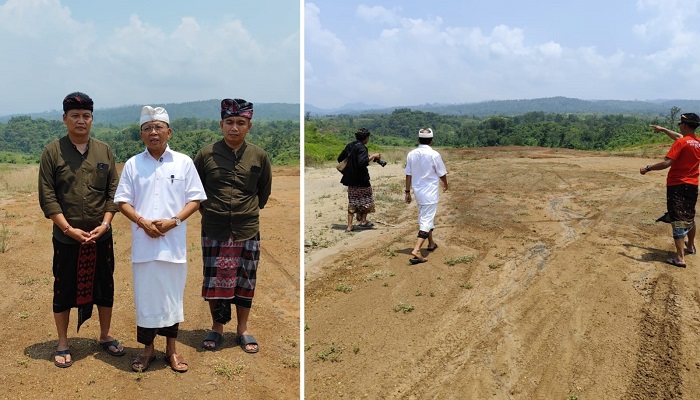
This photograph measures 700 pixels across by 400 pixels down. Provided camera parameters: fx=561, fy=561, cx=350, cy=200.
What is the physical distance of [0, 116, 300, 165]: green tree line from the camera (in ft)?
74.8

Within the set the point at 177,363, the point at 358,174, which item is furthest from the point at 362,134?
the point at 177,363

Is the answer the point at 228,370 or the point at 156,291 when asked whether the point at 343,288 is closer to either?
the point at 228,370

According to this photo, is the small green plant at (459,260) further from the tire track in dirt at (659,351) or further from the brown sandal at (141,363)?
the brown sandal at (141,363)

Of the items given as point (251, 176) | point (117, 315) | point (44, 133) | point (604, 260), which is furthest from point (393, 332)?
point (44, 133)

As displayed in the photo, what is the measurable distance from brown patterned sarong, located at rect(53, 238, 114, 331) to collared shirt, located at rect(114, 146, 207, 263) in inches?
17.2

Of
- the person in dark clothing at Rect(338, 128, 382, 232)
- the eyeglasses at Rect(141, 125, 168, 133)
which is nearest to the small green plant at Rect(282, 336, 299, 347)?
the eyeglasses at Rect(141, 125, 168, 133)

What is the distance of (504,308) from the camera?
4.52 meters

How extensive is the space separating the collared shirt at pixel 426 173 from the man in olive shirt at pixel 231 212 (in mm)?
2482

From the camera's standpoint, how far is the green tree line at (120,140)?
74.8ft

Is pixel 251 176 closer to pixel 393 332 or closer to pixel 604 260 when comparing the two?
pixel 393 332

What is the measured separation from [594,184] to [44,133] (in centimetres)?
3317

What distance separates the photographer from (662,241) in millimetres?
6465

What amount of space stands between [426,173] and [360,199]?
1.54m

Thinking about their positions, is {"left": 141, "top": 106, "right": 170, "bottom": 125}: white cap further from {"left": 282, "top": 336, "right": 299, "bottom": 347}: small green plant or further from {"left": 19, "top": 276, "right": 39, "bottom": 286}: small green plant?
{"left": 19, "top": 276, "right": 39, "bottom": 286}: small green plant
